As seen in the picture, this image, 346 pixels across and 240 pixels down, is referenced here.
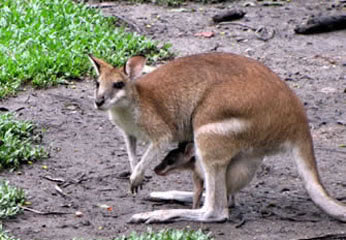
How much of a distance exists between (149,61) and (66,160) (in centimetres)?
252

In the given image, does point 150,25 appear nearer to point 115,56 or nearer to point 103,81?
point 115,56

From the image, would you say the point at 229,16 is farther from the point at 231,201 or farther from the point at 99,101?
the point at 99,101

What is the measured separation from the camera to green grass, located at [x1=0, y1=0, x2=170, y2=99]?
26.5ft

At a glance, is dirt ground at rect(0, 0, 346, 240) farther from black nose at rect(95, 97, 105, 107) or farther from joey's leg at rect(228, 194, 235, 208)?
black nose at rect(95, 97, 105, 107)

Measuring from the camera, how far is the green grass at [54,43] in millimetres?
8062

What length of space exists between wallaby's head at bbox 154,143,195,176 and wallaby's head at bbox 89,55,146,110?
524 mm

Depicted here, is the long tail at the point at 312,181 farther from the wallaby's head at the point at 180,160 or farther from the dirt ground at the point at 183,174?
the wallaby's head at the point at 180,160

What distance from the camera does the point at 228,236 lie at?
17.2 ft

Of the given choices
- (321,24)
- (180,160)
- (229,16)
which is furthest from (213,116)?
(229,16)

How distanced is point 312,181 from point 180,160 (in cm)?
93

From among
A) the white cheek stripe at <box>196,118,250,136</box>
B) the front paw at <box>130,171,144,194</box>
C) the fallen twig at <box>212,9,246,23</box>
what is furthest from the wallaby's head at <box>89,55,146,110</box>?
the fallen twig at <box>212,9,246,23</box>

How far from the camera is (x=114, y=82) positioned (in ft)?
18.2

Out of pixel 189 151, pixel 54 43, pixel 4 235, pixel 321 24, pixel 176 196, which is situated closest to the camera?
pixel 4 235

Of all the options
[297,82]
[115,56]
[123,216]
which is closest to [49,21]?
[115,56]
